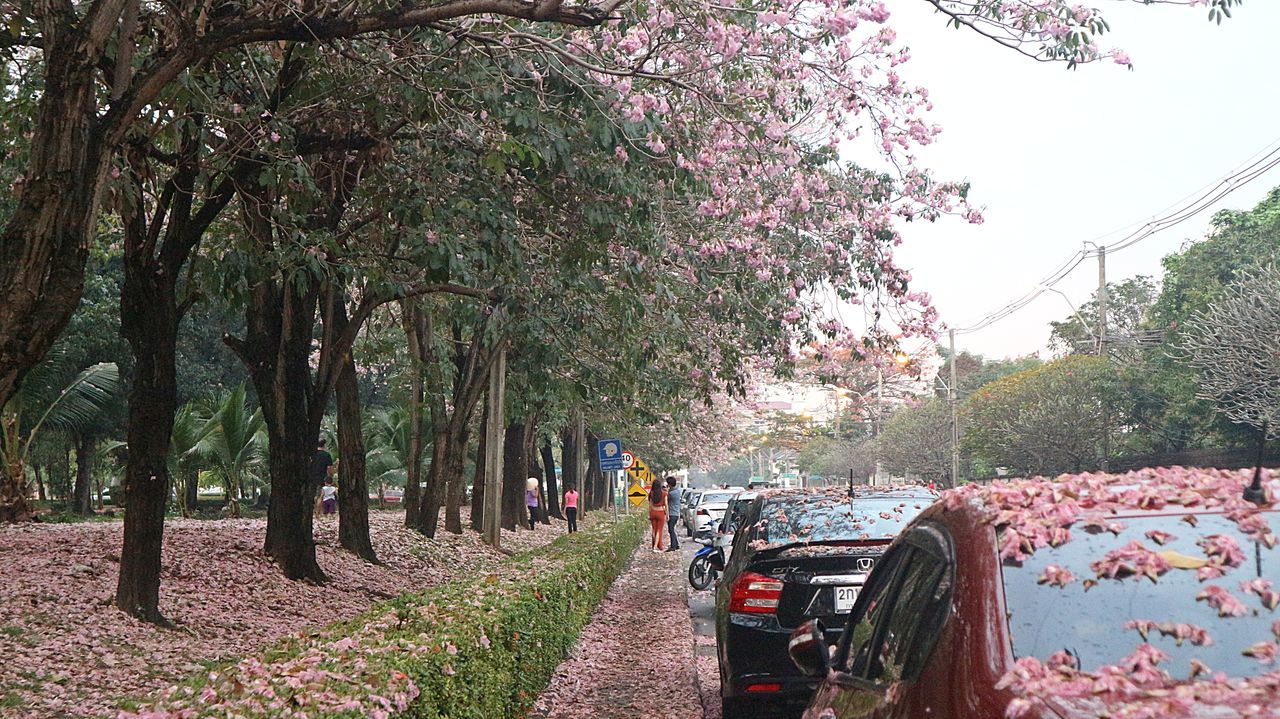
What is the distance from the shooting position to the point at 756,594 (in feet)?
27.3

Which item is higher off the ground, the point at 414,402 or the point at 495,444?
the point at 414,402

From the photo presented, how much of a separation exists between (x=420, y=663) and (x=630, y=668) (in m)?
6.81

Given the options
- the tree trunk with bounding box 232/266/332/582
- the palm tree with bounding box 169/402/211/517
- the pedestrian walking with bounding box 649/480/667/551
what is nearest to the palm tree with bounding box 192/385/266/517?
the palm tree with bounding box 169/402/211/517

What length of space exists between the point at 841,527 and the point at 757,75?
625cm

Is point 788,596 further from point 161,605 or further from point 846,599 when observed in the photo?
point 161,605

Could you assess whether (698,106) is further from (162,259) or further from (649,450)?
(649,450)

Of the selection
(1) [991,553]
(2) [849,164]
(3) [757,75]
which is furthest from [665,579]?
(1) [991,553]

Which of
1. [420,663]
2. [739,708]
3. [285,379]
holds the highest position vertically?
[285,379]

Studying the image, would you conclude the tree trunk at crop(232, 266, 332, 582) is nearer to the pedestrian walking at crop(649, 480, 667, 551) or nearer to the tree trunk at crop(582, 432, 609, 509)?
the pedestrian walking at crop(649, 480, 667, 551)

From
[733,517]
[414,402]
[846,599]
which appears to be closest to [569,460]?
[414,402]

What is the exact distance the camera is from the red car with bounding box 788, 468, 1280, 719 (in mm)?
2742

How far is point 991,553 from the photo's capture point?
10.8 ft

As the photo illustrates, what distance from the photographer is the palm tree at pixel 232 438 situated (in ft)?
89.2

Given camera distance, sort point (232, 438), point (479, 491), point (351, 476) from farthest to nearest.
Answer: point (479, 491) < point (232, 438) < point (351, 476)
